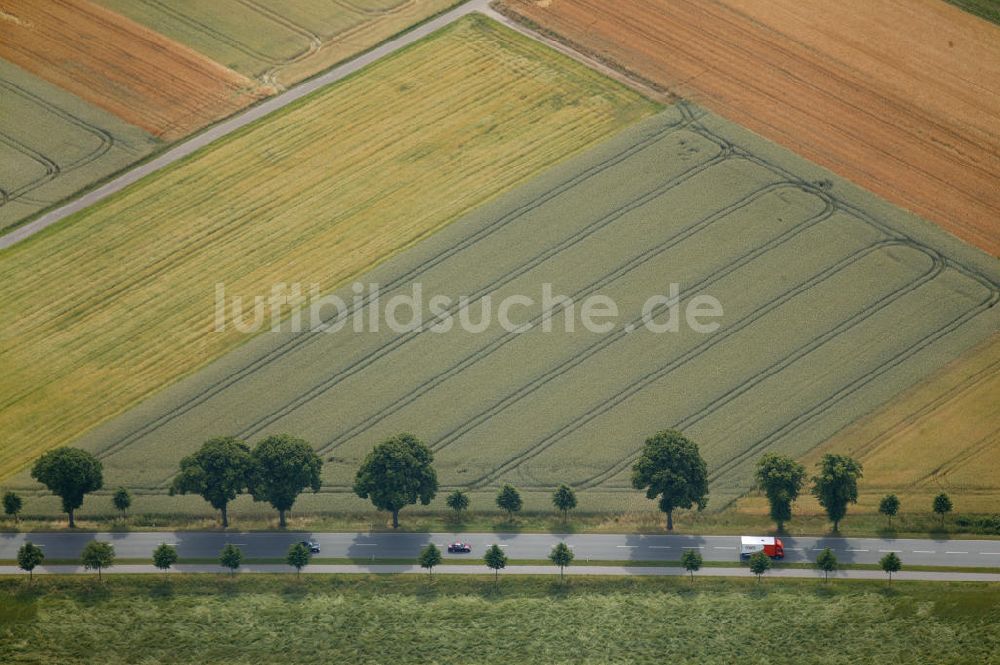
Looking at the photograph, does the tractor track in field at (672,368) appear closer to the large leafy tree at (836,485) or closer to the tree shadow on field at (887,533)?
the large leafy tree at (836,485)

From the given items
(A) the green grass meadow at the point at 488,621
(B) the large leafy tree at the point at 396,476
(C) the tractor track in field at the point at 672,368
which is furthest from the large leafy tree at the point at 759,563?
(B) the large leafy tree at the point at 396,476

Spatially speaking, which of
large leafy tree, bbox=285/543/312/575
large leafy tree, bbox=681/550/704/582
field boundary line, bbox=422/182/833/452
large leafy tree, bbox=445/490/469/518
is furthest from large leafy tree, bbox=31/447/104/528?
large leafy tree, bbox=681/550/704/582

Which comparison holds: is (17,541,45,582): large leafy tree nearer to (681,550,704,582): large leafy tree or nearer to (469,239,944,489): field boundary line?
(469,239,944,489): field boundary line

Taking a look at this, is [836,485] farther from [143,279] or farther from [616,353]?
[143,279]

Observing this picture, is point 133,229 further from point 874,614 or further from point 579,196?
point 874,614

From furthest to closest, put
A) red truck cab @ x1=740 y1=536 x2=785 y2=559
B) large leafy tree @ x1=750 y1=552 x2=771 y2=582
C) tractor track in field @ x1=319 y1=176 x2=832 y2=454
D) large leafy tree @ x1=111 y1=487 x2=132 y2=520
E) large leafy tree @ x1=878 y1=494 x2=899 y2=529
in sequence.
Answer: tractor track in field @ x1=319 y1=176 x2=832 y2=454 → large leafy tree @ x1=111 y1=487 x2=132 y2=520 → large leafy tree @ x1=878 y1=494 x2=899 y2=529 → red truck cab @ x1=740 y1=536 x2=785 y2=559 → large leafy tree @ x1=750 y1=552 x2=771 y2=582

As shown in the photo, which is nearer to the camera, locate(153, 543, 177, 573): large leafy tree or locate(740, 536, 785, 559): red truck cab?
locate(153, 543, 177, 573): large leafy tree

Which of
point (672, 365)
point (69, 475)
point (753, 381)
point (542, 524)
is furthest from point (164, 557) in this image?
point (753, 381)
